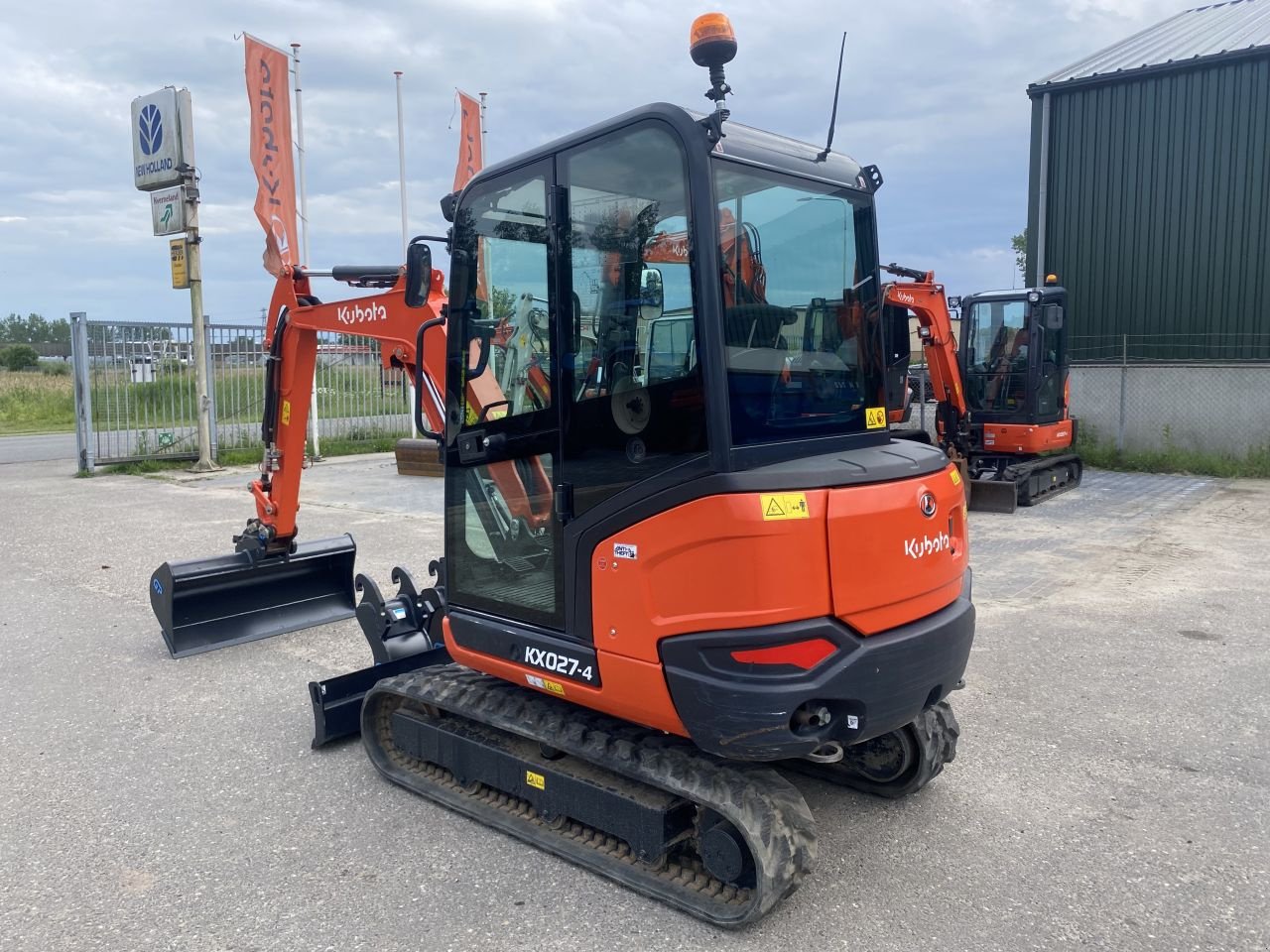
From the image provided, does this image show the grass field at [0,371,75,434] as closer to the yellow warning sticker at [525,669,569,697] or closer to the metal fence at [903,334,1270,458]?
the metal fence at [903,334,1270,458]

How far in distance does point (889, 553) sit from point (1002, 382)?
11.0m

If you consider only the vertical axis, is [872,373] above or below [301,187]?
below

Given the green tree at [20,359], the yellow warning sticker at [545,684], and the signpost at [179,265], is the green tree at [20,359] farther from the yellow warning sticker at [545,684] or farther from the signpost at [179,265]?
the yellow warning sticker at [545,684]

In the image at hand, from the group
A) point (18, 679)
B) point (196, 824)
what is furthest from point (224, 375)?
point (196, 824)

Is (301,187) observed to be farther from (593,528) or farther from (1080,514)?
(593,528)

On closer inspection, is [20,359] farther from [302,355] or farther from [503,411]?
[503,411]

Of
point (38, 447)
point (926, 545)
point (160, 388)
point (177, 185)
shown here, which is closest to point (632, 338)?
point (926, 545)

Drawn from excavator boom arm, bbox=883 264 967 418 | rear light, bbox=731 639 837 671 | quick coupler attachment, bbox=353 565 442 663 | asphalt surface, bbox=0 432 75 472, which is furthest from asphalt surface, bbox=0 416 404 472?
rear light, bbox=731 639 837 671

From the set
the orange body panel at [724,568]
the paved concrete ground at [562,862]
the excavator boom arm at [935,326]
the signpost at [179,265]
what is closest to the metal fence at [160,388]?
the signpost at [179,265]

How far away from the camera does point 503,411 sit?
381cm

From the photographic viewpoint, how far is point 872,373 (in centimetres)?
373

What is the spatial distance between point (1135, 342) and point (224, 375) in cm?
1625

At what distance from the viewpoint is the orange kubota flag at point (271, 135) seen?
583 inches

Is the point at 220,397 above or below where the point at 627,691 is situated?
above
